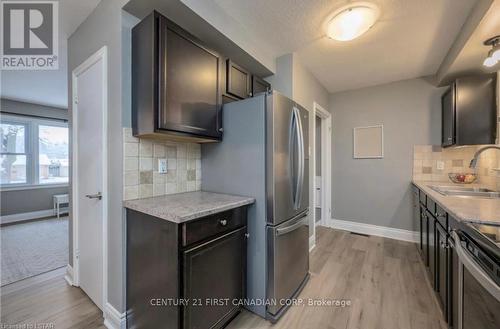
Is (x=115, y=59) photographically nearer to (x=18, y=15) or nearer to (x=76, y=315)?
(x=18, y=15)

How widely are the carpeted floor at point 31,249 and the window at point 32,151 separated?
1.06 metres

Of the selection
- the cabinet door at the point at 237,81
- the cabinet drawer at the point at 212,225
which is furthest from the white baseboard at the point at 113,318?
the cabinet door at the point at 237,81

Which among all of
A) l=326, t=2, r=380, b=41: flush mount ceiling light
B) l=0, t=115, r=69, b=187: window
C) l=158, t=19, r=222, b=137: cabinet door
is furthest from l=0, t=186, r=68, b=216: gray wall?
l=326, t=2, r=380, b=41: flush mount ceiling light

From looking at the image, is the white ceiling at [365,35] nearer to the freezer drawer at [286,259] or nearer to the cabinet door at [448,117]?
the cabinet door at [448,117]

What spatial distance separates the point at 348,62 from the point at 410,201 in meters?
2.24

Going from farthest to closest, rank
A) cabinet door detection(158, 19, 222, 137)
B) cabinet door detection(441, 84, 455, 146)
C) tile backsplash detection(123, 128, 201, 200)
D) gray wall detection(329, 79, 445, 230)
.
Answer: gray wall detection(329, 79, 445, 230) < cabinet door detection(441, 84, 455, 146) < tile backsplash detection(123, 128, 201, 200) < cabinet door detection(158, 19, 222, 137)

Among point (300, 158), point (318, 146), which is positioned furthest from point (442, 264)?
point (318, 146)

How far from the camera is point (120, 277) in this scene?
4.80ft

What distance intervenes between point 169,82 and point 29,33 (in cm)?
178

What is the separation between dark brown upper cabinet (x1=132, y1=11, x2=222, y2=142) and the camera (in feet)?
4.39

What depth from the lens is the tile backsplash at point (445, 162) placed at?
8.09 ft

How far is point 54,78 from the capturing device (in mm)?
3215

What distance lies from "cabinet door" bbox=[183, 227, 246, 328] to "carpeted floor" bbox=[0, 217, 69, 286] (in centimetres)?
224

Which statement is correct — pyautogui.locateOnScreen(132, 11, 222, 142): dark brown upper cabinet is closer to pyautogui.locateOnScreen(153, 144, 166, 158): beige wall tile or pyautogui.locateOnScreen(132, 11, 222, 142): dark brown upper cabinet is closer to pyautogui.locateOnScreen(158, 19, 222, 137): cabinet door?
pyautogui.locateOnScreen(158, 19, 222, 137): cabinet door
